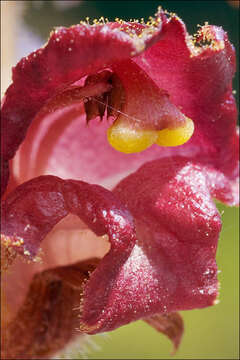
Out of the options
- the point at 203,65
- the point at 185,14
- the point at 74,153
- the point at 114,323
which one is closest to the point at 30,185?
the point at 114,323

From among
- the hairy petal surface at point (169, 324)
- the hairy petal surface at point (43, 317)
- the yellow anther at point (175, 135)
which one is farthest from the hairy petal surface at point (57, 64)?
the hairy petal surface at point (169, 324)

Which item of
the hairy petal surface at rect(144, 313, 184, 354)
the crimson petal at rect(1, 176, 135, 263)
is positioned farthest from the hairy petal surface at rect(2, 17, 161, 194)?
the hairy petal surface at rect(144, 313, 184, 354)

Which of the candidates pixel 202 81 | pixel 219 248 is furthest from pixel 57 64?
pixel 219 248

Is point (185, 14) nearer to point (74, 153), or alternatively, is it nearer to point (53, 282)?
point (74, 153)

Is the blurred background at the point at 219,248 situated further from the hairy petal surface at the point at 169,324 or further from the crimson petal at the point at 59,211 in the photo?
the crimson petal at the point at 59,211

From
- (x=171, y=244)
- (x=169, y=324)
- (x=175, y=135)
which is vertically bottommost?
(x=169, y=324)

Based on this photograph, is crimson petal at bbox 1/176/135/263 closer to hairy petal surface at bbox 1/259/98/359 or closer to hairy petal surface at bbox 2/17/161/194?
hairy petal surface at bbox 2/17/161/194

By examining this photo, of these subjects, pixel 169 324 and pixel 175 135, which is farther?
pixel 169 324

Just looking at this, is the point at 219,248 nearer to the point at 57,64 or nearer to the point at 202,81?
the point at 202,81
